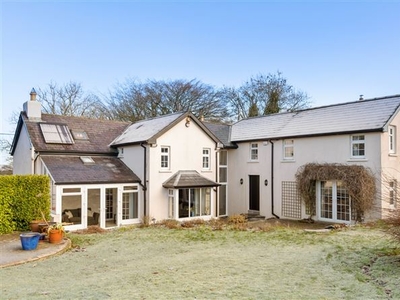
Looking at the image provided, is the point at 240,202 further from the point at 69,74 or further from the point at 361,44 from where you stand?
the point at 69,74

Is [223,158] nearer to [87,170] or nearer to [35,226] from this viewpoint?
[87,170]

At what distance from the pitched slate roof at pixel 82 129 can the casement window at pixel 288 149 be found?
1055cm

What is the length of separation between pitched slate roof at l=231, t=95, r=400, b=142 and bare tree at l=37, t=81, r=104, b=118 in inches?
715

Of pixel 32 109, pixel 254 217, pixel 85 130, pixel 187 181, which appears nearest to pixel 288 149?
pixel 254 217

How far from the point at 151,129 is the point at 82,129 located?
469cm

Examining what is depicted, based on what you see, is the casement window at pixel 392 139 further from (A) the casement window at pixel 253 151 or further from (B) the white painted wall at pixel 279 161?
(A) the casement window at pixel 253 151

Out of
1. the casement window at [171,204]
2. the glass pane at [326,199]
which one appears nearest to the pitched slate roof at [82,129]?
the casement window at [171,204]

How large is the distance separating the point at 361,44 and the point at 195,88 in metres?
20.9

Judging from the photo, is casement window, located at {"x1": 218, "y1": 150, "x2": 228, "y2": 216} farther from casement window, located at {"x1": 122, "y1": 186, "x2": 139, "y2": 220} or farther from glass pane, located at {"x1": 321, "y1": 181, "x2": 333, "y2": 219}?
glass pane, located at {"x1": 321, "y1": 181, "x2": 333, "y2": 219}

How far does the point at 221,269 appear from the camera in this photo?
7.21m

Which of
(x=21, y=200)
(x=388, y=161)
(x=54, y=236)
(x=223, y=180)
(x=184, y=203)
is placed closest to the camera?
(x=54, y=236)

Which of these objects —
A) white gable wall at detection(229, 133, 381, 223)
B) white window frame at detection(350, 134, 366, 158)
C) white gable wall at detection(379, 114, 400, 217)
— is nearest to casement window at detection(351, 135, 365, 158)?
white window frame at detection(350, 134, 366, 158)

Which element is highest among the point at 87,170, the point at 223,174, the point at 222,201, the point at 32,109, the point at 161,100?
the point at 161,100

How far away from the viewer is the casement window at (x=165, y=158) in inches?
728
